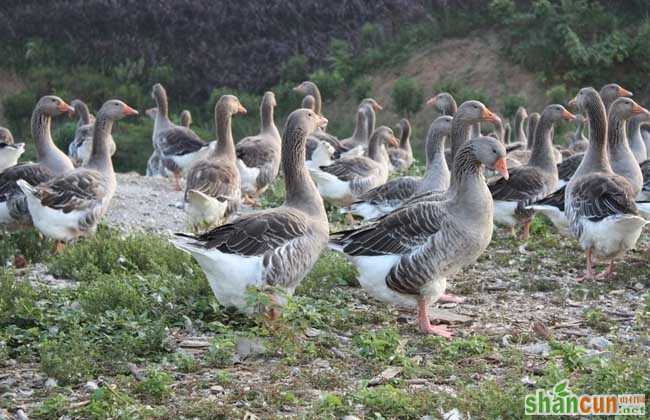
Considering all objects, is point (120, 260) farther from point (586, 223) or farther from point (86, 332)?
point (586, 223)

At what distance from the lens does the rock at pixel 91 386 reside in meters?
5.93

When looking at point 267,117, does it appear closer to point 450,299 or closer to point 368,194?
point 368,194

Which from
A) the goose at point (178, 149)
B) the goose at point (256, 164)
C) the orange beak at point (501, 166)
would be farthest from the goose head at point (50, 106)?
the orange beak at point (501, 166)

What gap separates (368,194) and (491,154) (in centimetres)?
412

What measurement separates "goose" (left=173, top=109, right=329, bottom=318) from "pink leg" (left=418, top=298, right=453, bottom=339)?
0.96 m

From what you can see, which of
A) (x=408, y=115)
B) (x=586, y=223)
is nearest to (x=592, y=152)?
(x=586, y=223)

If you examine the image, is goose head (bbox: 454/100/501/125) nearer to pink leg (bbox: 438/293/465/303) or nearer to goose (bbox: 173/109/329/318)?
pink leg (bbox: 438/293/465/303)

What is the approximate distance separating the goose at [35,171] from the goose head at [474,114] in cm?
492

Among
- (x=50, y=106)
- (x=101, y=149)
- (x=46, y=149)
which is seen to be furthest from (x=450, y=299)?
(x=50, y=106)

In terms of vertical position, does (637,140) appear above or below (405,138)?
above

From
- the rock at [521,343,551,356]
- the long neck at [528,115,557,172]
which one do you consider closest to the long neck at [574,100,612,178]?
the long neck at [528,115,557,172]

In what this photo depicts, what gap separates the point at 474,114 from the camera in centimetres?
940

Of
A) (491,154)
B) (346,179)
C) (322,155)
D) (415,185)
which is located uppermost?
(491,154)

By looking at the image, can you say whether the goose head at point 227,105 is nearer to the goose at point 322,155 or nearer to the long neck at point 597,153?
the goose at point 322,155
